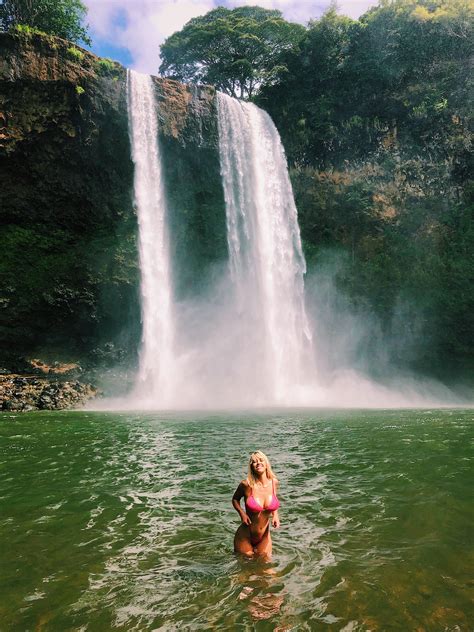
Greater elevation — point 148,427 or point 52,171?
point 52,171

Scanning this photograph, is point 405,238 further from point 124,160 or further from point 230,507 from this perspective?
point 230,507

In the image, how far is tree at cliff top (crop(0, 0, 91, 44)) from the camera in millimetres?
30359

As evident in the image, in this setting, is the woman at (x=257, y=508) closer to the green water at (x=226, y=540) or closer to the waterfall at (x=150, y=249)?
the green water at (x=226, y=540)

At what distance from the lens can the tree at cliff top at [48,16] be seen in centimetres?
3036

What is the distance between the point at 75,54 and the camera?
21.8m

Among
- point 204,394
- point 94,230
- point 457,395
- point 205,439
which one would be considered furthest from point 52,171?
point 457,395

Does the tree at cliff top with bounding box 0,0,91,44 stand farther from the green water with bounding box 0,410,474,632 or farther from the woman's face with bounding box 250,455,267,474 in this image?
the woman's face with bounding box 250,455,267,474

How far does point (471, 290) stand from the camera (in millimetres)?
25719

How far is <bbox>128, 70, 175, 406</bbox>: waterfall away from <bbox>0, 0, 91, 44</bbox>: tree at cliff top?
1208 cm

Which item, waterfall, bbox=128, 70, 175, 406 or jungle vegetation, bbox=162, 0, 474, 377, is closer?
waterfall, bbox=128, 70, 175, 406

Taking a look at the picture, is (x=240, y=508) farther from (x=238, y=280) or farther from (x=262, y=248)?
(x=262, y=248)

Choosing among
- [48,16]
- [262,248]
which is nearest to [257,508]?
[262,248]

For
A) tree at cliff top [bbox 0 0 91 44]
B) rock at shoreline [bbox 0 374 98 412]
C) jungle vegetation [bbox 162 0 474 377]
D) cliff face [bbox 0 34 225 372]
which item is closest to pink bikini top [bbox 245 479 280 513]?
rock at shoreline [bbox 0 374 98 412]

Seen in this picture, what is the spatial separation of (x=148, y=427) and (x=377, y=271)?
1750 cm
